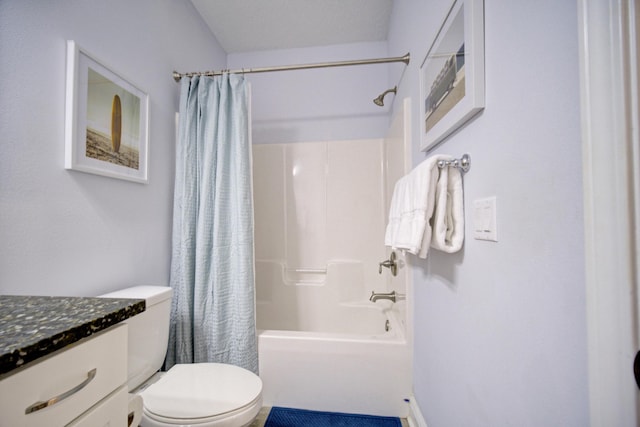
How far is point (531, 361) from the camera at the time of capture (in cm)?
53

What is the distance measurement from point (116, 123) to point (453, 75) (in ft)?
4.63

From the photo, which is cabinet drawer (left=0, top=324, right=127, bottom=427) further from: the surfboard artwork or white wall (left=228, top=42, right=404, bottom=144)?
white wall (left=228, top=42, right=404, bottom=144)

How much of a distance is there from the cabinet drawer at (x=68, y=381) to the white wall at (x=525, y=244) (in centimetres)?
87

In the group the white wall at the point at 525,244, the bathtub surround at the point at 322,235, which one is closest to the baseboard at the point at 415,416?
the white wall at the point at 525,244

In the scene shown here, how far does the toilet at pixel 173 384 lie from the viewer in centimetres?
91

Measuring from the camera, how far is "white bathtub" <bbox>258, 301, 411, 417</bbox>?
139cm

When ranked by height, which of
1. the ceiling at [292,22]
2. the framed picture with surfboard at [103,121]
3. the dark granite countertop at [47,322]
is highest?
the ceiling at [292,22]

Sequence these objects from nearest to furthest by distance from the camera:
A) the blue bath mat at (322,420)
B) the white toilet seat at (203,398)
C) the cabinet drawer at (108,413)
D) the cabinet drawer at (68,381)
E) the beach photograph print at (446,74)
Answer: the cabinet drawer at (68,381)
the cabinet drawer at (108,413)
the beach photograph print at (446,74)
the white toilet seat at (203,398)
the blue bath mat at (322,420)

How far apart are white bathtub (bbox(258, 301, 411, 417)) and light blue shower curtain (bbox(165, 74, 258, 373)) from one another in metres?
0.15

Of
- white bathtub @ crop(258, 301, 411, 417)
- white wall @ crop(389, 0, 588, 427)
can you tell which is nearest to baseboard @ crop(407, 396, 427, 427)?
white bathtub @ crop(258, 301, 411, 417)

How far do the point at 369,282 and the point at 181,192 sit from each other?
154 cm

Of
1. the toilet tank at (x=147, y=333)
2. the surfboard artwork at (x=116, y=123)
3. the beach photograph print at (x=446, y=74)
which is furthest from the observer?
the surfboard artwork at (x=116, y=123)

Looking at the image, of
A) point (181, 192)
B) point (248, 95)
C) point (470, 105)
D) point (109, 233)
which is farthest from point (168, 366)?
point (470, 105)

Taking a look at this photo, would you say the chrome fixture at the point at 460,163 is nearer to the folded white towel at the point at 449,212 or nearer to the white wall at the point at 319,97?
the folded white towel at the point at 449,212
